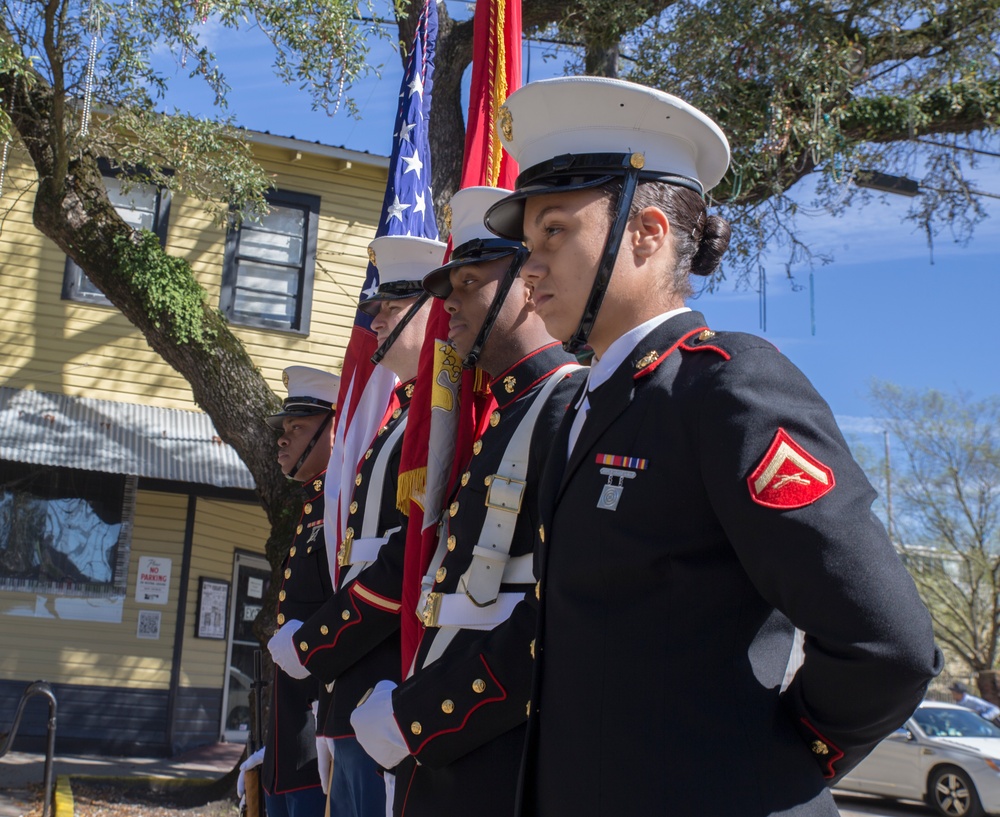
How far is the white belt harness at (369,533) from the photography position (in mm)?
3705

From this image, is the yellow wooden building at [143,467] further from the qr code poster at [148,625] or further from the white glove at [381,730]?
the white glove at [381,730]

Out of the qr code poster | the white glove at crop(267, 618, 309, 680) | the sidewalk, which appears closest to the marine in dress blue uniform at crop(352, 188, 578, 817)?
the white glove at crop(267, 618, 309, 680)

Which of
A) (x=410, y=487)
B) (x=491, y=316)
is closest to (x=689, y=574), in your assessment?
(x=491, y=316)

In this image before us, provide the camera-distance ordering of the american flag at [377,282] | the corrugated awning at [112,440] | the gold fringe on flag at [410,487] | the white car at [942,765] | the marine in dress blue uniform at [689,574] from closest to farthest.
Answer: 1. the marine in dress blue uniform at [689,574]
2. the gold fringe on flag at [410,487]
3. the american flag at [377,282]
4. the corrugated awning at [112,440]
5. the white car at [942,765]

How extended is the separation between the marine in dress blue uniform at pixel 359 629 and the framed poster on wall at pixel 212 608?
9.71 metres

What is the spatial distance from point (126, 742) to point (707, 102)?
945cm

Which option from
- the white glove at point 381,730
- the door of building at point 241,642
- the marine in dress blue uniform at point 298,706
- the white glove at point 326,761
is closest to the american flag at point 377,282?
the marine in dress blue uniform at point 298,706

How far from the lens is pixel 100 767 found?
11336 mm

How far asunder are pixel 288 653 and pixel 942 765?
12201 mm

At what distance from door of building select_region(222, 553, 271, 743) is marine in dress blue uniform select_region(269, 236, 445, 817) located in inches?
403

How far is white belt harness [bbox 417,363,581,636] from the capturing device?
8.49 ft

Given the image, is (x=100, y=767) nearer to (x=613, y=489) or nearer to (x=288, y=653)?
(x=288, y=653)

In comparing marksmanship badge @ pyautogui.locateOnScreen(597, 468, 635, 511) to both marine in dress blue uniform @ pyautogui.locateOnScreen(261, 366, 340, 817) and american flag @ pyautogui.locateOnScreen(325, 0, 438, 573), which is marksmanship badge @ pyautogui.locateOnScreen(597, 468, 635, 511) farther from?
marine in dress blue uniform @ pyautogui.locateOnScreen(261, 366, 340, 817)

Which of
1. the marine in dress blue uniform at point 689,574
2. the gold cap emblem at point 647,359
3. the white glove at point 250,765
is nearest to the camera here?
the marine in dress blue uniform at point 689,574
